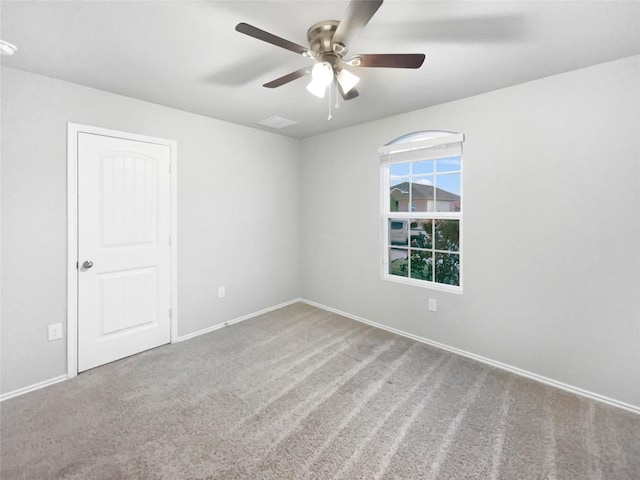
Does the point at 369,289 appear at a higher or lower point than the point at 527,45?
lower

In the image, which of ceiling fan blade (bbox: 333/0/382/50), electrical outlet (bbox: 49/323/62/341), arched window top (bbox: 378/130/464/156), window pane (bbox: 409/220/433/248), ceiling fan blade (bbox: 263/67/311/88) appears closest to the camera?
ceiling fan blade (bbox: 333/0/382/50)

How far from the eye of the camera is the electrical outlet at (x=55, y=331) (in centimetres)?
239

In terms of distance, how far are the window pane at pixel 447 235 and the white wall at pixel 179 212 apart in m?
2.08

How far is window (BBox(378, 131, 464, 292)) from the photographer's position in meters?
2.97

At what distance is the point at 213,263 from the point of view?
346 centimetres

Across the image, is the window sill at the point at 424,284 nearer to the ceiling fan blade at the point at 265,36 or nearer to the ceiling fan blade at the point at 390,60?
the ceiling fan blade at the point at 390,60

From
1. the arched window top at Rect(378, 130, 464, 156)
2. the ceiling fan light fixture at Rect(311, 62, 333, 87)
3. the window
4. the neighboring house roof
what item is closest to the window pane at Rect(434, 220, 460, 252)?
the window

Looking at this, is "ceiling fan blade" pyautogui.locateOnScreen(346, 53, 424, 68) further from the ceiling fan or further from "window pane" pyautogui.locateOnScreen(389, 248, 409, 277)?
"window pane" pyautogui.locateOnScreen(389, 248, 409, 277)

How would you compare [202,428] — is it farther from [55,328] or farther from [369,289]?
[369,289]

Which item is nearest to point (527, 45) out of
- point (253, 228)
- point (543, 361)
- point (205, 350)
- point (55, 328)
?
point (543, 361)

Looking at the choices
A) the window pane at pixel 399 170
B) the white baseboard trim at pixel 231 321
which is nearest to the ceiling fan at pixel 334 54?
the window pane at pixel 399 170

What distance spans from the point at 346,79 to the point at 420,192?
179cm

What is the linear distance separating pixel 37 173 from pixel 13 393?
1.68 metres

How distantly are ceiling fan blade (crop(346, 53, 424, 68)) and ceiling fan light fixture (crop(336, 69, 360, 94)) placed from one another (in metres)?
0.06
